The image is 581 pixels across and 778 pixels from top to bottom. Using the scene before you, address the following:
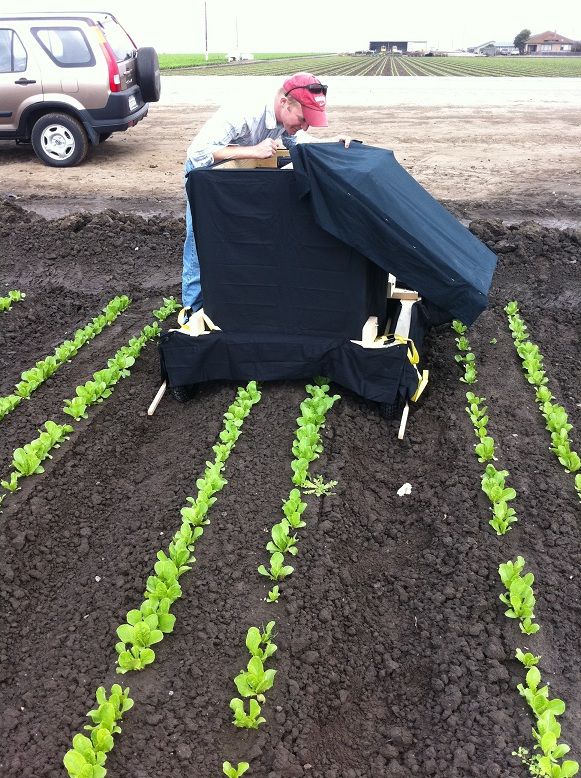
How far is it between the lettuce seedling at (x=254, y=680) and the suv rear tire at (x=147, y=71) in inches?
443

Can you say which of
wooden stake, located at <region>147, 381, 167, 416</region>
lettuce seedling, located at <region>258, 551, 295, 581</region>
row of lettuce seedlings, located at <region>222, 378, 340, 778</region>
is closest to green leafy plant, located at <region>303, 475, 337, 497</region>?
row of lettuce seedlings, located at <region>222, 378, 340, 778</region>

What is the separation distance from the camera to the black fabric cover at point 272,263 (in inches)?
172

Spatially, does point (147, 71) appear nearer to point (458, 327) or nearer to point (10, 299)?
point (10, 299)

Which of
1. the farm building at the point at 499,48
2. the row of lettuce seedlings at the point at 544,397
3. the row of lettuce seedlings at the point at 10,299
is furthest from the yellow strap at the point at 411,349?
the farm building at the point at 499,48

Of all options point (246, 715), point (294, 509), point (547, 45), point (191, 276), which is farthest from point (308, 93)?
point (547, 45)

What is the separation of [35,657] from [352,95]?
2265cm

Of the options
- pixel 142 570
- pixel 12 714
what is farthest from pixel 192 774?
pixel 142 570

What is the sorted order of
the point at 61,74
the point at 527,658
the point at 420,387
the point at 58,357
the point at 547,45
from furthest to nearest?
the point at 547,45 → the point at 61,74 → the point at 58,357 → the point at 420,387 → the point at 527,658

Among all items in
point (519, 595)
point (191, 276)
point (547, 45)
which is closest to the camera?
point (519, 595)

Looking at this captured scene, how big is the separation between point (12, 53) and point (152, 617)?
10765 mm

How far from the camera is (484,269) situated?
4859 millimetres

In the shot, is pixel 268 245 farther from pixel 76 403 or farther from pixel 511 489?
pixel 511 489

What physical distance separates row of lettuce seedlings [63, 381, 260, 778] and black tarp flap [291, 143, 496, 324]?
138 centimetres

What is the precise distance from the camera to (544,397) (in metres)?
4.86
